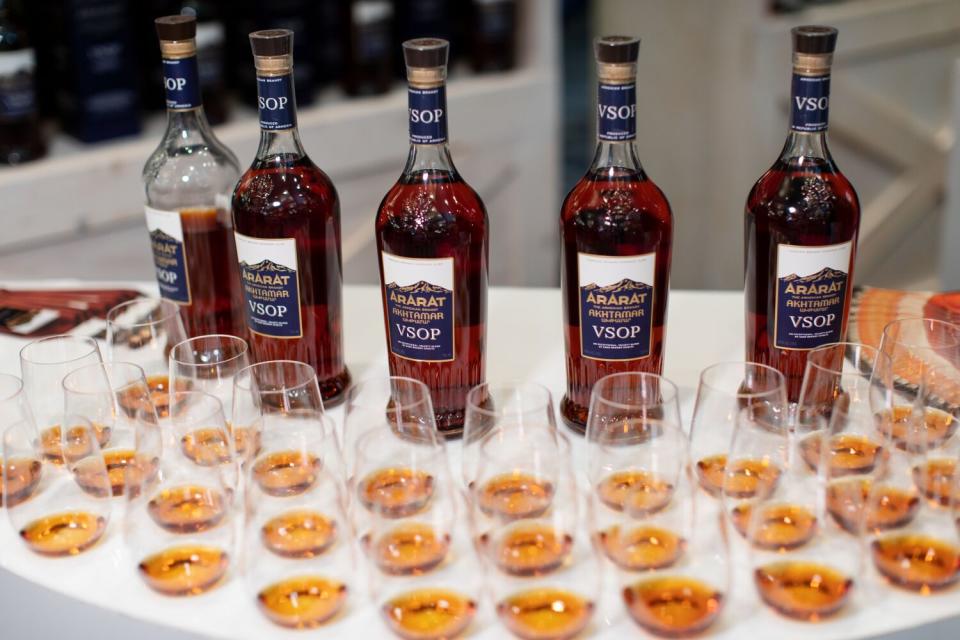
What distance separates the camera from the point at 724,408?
90 centimetres

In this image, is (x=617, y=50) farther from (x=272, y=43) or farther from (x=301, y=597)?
(x=301, y=597)

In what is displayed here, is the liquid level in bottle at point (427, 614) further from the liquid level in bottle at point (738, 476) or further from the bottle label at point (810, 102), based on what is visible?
the bottle label at point (810, 102)

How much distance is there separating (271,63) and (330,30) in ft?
3.76

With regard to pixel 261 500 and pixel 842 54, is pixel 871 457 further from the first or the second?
pixel 842 54

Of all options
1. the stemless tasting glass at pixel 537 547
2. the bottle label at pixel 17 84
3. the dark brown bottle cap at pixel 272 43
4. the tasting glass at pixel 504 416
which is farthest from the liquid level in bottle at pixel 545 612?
the bottle label at pixel 17 84

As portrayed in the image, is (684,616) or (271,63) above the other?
(271,63)

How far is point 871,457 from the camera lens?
0.88 metres

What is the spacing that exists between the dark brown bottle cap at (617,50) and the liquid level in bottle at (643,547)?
0.39 m

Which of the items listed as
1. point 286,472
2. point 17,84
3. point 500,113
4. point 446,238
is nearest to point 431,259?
→ point 446,238

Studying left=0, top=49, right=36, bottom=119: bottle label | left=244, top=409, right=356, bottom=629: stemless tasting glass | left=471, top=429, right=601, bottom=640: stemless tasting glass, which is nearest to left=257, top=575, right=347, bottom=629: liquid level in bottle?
left=244, top=409, right=356, bottom=629: stemless tasting glass

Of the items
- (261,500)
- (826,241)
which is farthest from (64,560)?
(826,241)

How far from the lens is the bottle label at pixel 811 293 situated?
40.1 inches

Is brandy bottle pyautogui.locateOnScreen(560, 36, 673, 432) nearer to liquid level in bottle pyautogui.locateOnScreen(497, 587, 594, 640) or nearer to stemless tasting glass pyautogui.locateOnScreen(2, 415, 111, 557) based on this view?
liquid level in bottle pyautogui.locateOnScreen(497, 587, 594, 640)

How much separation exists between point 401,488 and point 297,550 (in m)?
0.08
